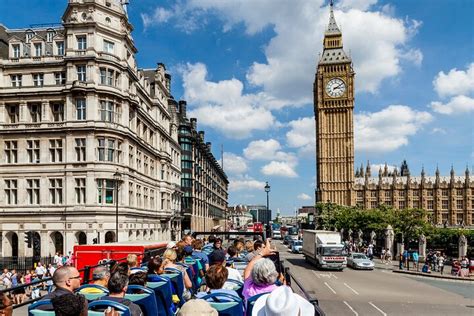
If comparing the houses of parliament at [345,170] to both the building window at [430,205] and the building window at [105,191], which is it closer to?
the building window at [430,205]

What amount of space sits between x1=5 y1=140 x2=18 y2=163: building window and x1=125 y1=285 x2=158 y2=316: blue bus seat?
3777 centimetres

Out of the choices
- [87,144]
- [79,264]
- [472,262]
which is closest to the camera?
[79,264]

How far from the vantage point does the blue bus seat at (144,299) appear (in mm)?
5312

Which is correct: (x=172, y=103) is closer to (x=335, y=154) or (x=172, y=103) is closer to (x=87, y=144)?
(x=87, y=144)

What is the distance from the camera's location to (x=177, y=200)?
64.9m

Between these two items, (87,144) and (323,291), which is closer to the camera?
(323,291)

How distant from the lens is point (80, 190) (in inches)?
1439

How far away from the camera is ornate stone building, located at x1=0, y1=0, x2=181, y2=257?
119 ft

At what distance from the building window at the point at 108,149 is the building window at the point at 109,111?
76.2 inches

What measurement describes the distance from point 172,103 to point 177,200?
626 inches

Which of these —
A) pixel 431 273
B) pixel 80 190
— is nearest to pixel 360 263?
pixel 431 273

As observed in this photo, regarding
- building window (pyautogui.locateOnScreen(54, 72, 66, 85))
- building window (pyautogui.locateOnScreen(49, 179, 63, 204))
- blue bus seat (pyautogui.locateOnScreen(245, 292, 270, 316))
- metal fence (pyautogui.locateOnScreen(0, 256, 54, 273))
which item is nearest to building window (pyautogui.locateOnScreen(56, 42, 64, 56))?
building window (pyautogui.locateOnScreen(54, 72, 66, 85))

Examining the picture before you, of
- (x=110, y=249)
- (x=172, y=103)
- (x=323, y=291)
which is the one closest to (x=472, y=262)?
(x=323, y=291)

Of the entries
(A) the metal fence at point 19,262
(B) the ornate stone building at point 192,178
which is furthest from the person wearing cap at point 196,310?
(B) the ornate stone building at point 192,178
